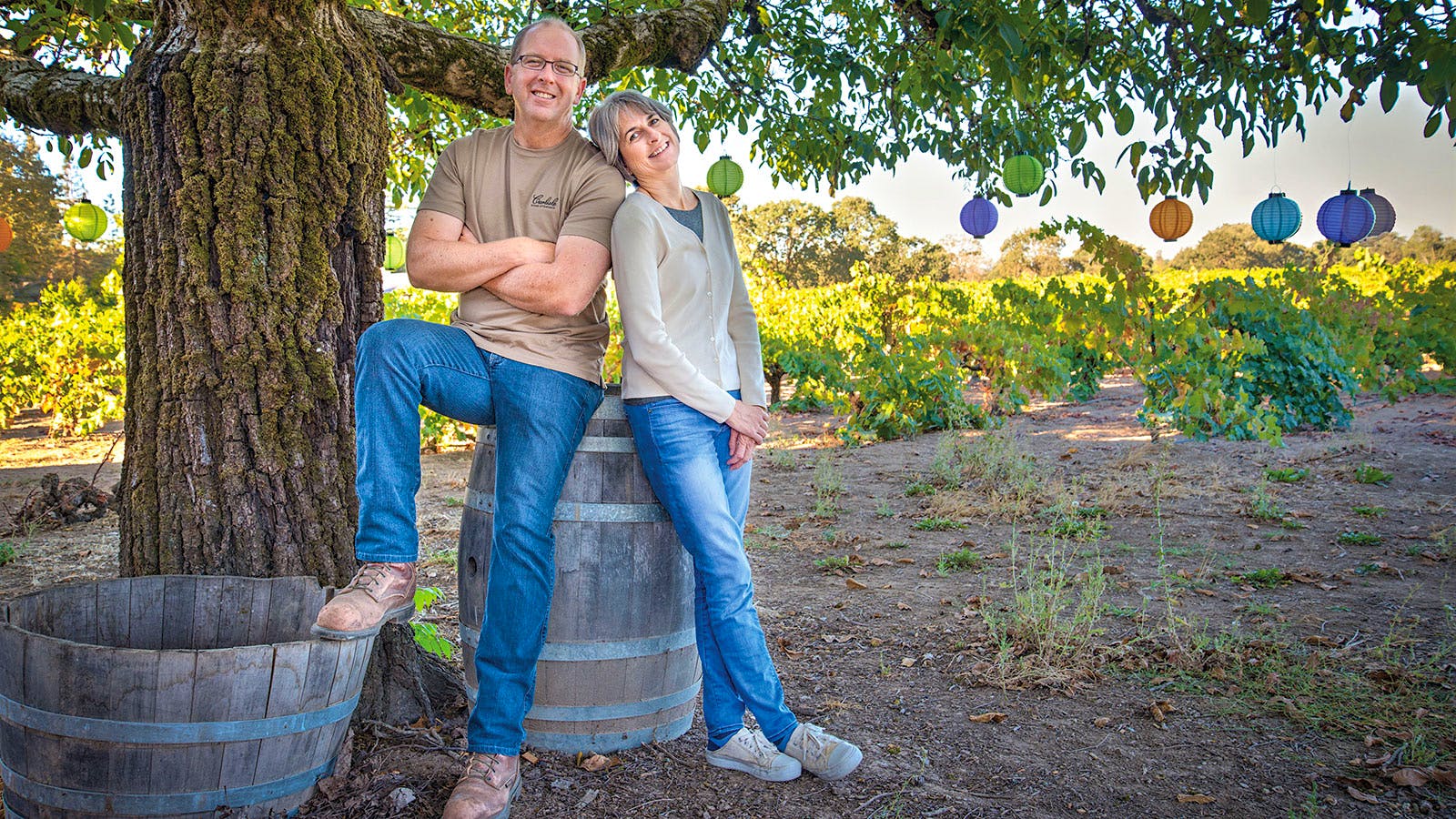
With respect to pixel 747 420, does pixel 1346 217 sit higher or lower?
higher

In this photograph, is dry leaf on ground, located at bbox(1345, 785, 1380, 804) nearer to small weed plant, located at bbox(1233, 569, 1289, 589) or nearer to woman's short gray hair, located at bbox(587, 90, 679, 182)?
small weed plant, located at bbox(1233, 569, 1289, 589)

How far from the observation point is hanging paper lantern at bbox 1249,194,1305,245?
6.92 m

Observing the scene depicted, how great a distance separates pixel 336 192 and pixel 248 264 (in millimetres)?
284

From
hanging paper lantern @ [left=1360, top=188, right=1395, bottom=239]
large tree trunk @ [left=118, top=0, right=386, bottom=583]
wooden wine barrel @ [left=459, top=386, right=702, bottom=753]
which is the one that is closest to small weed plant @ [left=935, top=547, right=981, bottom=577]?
wooden wine barrel @ [left=459, top=386, right=702, bottom=753]

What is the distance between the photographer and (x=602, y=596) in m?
2.38

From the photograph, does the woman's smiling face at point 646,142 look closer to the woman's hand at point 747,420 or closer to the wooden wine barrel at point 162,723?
the woman's hand at point 747,420

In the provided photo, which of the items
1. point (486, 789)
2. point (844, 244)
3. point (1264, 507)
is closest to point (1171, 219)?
point (1264, 507)

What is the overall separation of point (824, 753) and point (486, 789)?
0.84 meters

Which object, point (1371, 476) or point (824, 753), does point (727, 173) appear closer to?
point (824, 753)

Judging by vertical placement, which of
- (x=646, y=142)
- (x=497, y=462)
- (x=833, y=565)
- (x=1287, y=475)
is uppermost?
(x=646, y=142)

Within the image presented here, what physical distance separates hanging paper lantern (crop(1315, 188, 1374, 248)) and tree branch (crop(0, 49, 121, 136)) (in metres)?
7.87

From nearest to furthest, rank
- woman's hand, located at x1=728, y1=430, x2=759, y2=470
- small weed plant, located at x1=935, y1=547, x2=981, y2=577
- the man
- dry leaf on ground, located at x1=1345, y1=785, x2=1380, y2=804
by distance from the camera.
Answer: the man < dry leaf on ground, located at x1=1345, y1=785, x2=1380, y2=804 < woman's hand, located at x1=728, y1=430, x2=759, y2=470 < small weed plant, located at x1=935, y1=547, x2=981, y2=577

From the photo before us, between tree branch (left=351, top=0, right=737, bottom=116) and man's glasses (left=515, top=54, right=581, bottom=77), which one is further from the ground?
tree branch (left=351, top=0, right=737, bottom=116)

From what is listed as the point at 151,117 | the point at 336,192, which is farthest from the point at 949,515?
the point at 151,117
